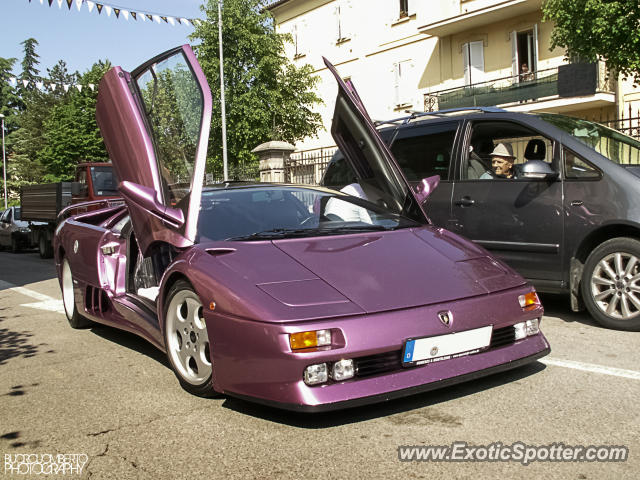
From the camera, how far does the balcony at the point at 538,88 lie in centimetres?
2131

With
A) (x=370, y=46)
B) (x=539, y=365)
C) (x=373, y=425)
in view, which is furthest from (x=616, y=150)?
(x=370, y=46)

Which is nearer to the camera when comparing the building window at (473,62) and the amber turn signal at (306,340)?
the amber turn signal at (306,340)

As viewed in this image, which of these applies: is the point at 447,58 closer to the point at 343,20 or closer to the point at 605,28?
the point at 343,20

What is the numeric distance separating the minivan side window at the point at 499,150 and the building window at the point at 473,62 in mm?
20080

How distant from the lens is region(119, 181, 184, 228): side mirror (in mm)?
3988

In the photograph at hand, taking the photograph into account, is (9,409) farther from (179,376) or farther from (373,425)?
(373,425)

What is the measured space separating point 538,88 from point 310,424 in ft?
70.9

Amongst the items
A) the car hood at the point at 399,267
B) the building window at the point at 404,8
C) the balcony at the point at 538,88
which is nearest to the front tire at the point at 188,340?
the car hood at the point at 399,267

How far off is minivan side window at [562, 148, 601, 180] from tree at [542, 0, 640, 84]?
8894 mm

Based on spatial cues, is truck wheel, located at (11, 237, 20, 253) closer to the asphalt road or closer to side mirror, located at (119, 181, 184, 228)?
the asphalt road

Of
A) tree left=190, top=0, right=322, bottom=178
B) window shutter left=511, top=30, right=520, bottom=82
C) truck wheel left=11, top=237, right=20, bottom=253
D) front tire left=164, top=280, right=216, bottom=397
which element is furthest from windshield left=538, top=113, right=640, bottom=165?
tree left=190, top=0, right=322, bottom=178

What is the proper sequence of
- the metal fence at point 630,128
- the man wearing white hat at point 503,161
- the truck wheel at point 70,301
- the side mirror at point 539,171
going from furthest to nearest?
1. the metal fence at point 630,128
2. the man wearing white hat at point 503,161
3. the truck wheel at point 70,301
4. the side mirror at point 539,171

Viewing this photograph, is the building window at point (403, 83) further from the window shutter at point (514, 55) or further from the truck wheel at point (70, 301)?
the truck wheel at point (70, 301)

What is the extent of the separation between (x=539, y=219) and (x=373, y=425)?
10.4 feet
